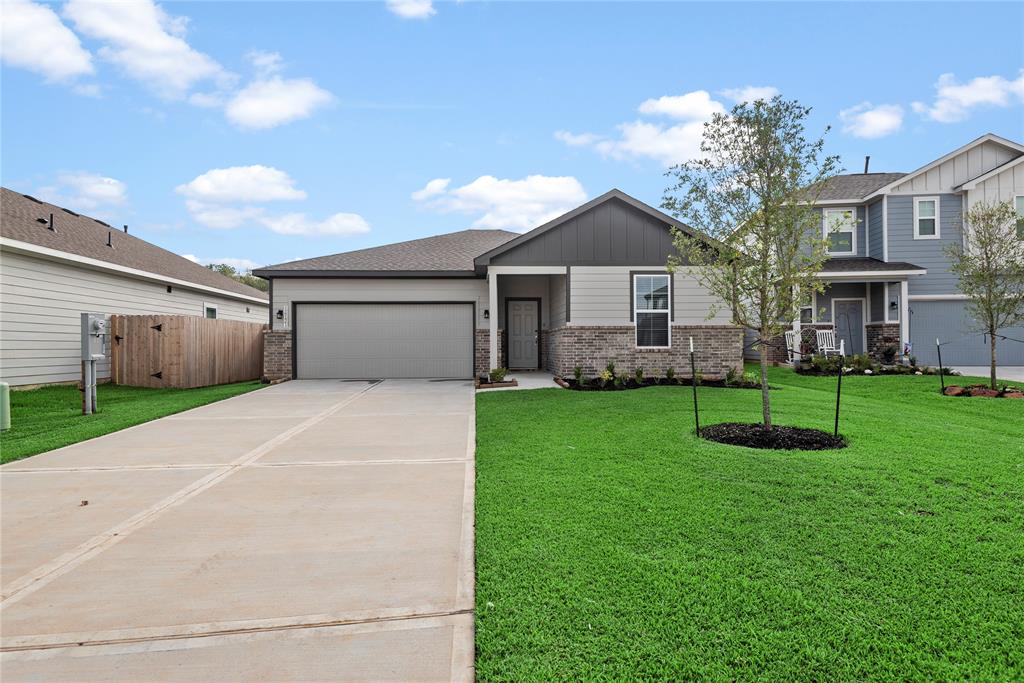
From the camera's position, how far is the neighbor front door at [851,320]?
1752 centimetres

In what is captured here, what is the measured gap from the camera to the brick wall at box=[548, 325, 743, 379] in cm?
1279

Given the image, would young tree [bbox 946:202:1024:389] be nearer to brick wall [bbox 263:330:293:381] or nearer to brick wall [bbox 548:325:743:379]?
brick wall [bbox 548:325:743:379]

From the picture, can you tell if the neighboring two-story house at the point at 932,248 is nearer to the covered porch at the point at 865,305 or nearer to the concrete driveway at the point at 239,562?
the covered porch at the point at 865,305

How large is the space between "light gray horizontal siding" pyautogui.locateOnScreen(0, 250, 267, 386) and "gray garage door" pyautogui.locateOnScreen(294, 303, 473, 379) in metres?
4.90

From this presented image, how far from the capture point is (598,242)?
1288 cm

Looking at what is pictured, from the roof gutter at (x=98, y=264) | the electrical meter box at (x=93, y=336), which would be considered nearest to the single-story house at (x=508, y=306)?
the roof gutter at (x=98, y=264)

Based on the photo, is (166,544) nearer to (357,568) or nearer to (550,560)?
(357,568)

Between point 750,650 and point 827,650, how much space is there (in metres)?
0.32

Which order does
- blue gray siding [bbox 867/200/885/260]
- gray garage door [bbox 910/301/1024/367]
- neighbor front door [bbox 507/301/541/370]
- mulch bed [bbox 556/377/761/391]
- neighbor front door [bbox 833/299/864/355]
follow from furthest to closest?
neighbor front door [bbox 833/299/864/355] → blue gray siding [bbox 867/200/885/260] → gray garage door [bbox 910/301/1024/367] → neighbor front door [bbox 507/301/541/370] → mulch bed [bbox 556/377/761/391]

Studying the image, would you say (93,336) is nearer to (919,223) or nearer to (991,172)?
(919,223)

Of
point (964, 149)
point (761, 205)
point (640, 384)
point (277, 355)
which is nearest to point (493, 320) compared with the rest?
point (640, 384)

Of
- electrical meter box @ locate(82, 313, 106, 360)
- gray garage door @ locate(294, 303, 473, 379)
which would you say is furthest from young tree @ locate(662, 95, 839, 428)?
electrical meter box @ locate(82, 313, 106, 360)

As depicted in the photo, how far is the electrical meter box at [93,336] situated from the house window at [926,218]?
69.9 feet

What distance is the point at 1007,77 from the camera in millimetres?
15859
